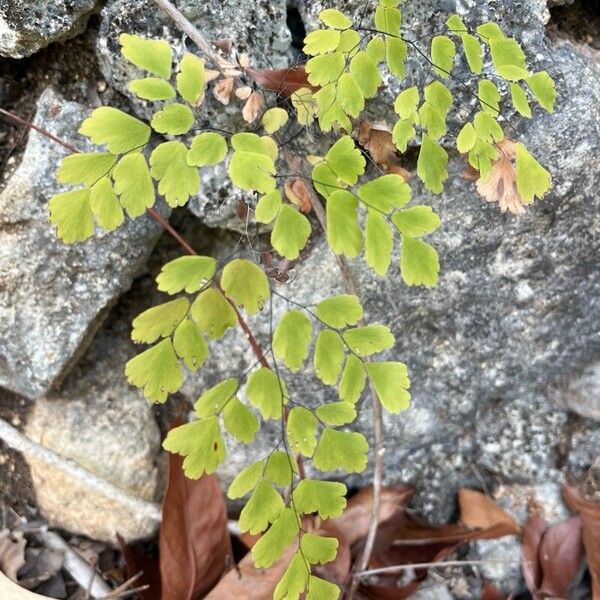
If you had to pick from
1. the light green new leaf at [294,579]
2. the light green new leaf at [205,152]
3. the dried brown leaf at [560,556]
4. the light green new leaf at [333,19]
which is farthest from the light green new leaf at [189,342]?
the dried brown leaf at [560,556]

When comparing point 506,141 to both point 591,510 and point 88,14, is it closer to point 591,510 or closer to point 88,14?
point 88,14

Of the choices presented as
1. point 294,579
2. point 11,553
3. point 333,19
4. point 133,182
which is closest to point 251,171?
point 133,182

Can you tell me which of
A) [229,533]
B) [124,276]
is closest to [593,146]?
[124,276]

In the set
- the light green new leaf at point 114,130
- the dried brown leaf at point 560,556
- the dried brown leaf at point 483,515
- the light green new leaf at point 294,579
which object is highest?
the light green new leaf at point 114,130

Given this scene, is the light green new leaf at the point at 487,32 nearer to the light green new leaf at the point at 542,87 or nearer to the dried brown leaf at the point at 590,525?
the light green new leaf at the point at 542,87

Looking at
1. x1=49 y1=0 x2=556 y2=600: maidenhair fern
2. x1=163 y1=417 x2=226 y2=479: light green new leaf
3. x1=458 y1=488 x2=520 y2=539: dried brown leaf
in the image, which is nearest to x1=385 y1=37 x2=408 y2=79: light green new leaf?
x1=49 y1=0 x2=556 y2=600: maidenhair fern

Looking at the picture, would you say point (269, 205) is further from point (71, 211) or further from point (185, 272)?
point (71, 211)

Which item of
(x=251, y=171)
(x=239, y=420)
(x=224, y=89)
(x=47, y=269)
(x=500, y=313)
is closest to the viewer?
(x=251, y=171)
